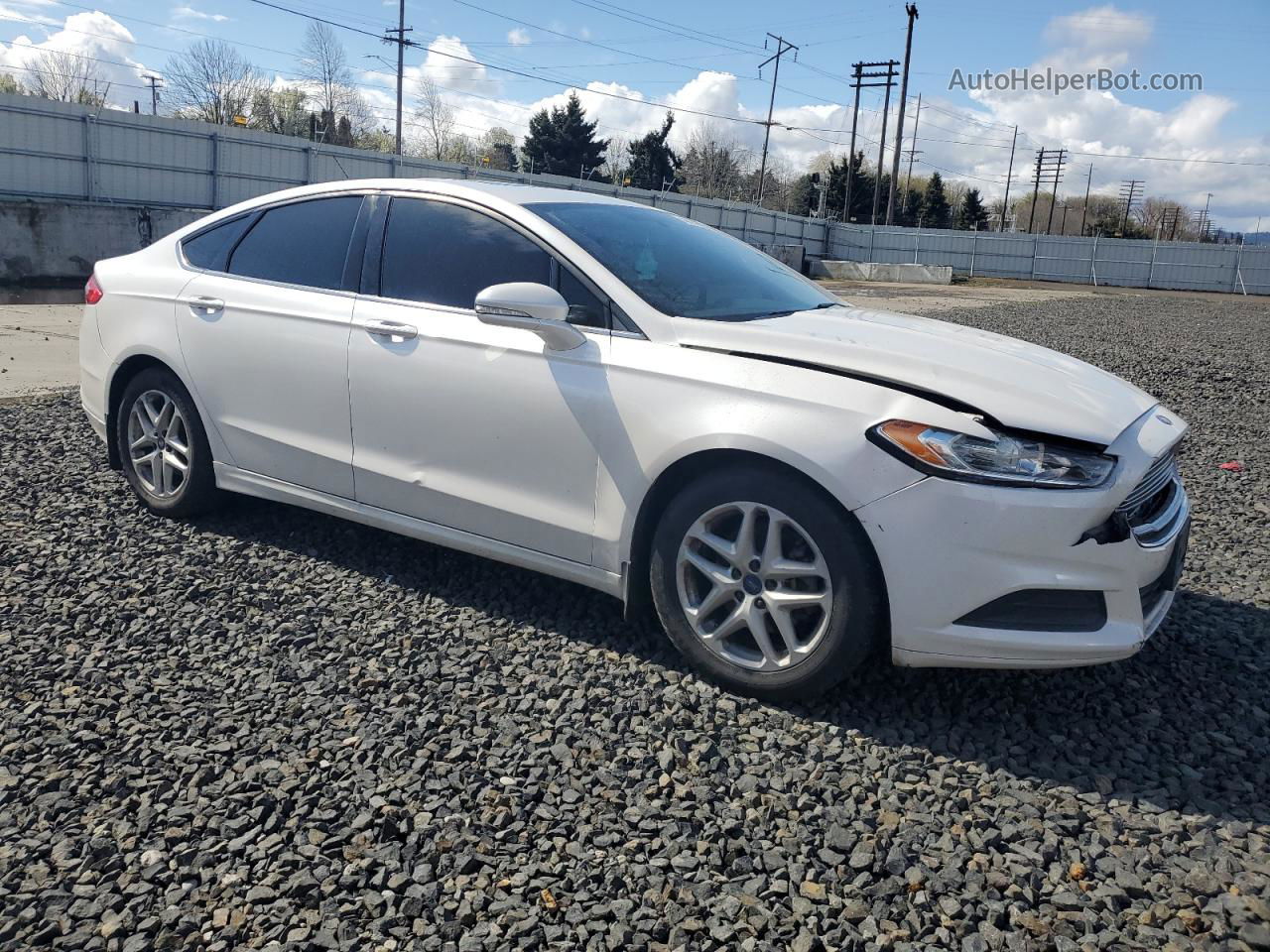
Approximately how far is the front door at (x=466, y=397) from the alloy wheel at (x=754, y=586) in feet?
1.51

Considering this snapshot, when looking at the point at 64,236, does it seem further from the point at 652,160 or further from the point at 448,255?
the point at 652,160

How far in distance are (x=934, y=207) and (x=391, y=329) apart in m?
89.0

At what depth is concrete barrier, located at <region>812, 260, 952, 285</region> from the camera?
4150 cm

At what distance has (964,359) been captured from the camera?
3.41 meters

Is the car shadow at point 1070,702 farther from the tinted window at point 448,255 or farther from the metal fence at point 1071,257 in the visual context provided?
the metal fence at point 1071,257

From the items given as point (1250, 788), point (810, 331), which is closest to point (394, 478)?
point (810, 331)

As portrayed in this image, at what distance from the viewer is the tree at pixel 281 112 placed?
187 ft

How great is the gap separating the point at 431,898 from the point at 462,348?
2097 mm

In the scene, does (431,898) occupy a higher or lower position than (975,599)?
lower

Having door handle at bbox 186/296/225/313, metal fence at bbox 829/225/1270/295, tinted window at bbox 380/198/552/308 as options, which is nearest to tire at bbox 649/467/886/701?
tinted window at bbox 380/198/552/308

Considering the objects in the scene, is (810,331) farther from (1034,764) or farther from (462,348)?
(1034,764)

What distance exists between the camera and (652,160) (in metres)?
78.0

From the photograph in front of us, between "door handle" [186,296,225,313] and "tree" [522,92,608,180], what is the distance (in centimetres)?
6602

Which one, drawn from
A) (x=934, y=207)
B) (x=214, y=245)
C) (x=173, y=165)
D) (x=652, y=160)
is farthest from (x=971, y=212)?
(x=214, y=245)
